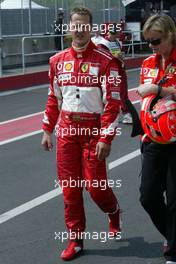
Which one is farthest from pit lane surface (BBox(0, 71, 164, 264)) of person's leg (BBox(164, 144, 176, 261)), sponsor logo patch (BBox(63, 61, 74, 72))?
sponsor logo patch (BBox(63, 61, 74, 72))

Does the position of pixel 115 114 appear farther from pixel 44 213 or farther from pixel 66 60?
pixel 44 213

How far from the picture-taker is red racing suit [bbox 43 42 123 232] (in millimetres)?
4730

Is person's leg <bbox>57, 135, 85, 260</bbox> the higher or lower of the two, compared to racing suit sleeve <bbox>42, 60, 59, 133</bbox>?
lower

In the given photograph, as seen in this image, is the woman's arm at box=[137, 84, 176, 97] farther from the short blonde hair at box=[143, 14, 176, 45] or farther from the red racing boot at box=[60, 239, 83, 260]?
the red racing boot at box=[60, 239, 83, 260]

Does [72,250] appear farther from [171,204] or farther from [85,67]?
[85,67]

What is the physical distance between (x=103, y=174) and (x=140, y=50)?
75.2 ft

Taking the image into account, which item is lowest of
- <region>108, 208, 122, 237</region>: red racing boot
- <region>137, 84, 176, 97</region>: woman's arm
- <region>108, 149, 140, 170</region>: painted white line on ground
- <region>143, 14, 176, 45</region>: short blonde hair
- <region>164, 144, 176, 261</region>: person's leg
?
<region>108, 149, 140, 170</region>: painted white line on ground

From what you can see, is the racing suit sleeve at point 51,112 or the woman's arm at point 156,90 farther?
the racing suit sleeve at point 51,112

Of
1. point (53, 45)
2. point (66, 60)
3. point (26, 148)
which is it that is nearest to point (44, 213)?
point (66, 60)

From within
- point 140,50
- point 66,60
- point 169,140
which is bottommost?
point 140,50

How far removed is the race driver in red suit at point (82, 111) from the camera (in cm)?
472

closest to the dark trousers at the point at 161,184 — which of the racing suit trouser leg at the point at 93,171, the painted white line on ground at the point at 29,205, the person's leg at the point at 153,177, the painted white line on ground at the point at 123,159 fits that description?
the person's leg at the point at 153,177

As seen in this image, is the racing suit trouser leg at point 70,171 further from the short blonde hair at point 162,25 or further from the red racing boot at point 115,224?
the short blonde hair at point 162,25

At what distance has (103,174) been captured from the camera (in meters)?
4.86
